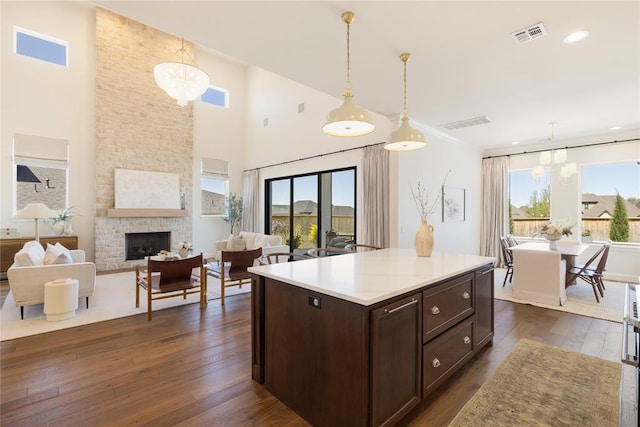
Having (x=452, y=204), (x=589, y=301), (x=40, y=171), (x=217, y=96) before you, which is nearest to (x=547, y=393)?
(x=589, y=301)

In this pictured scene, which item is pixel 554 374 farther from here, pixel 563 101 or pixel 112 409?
pixel 563 101

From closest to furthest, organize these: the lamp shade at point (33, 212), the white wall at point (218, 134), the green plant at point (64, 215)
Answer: the lamp shade at point (33, 212), the green plant at point (64, 215), the white wall at point (218, 134)

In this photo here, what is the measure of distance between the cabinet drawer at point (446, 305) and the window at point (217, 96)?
884 centimetres

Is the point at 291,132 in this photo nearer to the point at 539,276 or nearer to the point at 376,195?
the point at 376,195

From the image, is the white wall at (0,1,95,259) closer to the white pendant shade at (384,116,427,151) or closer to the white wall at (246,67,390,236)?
the white wall at (246,67,390,236)

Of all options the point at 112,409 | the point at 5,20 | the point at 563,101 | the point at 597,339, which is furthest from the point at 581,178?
the point at 5,20

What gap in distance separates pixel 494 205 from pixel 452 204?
1.65 m

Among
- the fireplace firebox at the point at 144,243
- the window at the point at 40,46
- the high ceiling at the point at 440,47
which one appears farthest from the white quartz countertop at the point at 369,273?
the window at the point at 40,46

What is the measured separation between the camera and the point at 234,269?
14.9ft

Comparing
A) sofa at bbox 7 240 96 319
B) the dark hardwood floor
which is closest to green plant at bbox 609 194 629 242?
the dark hardwood floor

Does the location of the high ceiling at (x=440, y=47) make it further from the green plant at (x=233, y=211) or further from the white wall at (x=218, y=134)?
the green plant at (x=233, y=211)

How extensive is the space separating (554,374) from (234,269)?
393 centimetres

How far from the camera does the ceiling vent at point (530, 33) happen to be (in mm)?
2690

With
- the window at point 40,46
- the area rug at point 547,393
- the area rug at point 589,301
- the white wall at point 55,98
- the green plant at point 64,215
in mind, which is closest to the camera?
the area rug at point 547,393
